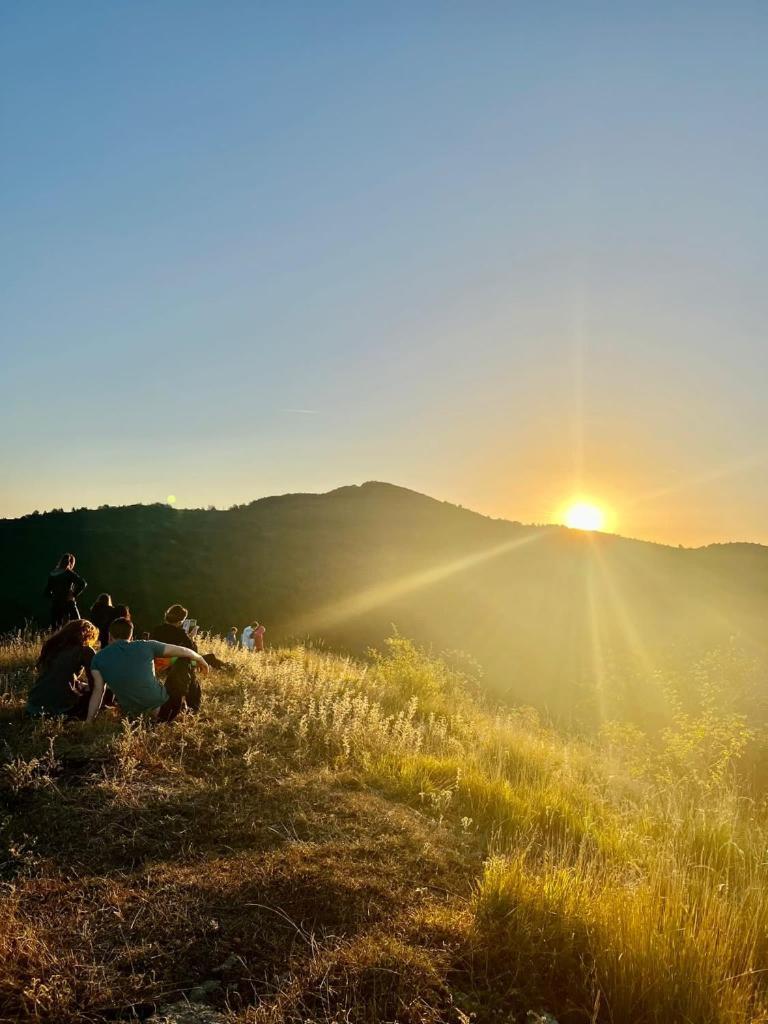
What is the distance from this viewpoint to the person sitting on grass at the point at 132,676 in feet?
25.1

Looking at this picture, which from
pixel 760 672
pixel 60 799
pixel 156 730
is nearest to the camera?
pixel 60 799

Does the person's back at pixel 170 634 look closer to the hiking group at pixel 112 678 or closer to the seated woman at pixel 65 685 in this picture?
the hiking group at pixel 112 678

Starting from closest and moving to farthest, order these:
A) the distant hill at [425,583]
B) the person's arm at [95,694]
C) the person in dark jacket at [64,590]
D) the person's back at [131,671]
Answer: the person's back at [131,671] < the person's arm at [95,694] < the person in dark jacket at [64,590] < the distant hill at [425,583]

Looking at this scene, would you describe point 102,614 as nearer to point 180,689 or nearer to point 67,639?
point 67,639

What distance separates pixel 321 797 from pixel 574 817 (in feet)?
7.75

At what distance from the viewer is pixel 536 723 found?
42.1 feet

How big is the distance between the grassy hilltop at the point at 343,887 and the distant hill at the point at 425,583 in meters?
18.5

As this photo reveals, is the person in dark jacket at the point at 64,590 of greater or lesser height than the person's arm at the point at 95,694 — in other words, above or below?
above

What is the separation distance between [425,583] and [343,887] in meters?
56.9

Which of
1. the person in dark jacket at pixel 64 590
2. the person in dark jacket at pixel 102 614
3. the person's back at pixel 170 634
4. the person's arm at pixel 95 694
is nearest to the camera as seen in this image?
the person's arm at pixel 95 694

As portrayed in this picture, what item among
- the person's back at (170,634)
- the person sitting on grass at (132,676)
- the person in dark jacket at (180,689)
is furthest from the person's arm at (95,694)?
the person's back at (170,634)

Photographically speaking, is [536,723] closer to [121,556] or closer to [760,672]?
[760,672]

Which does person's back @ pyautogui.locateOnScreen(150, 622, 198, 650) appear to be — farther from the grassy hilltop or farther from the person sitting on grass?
the grassy hilltop

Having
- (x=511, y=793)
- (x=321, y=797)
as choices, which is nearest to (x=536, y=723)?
(x=511, y=793)
